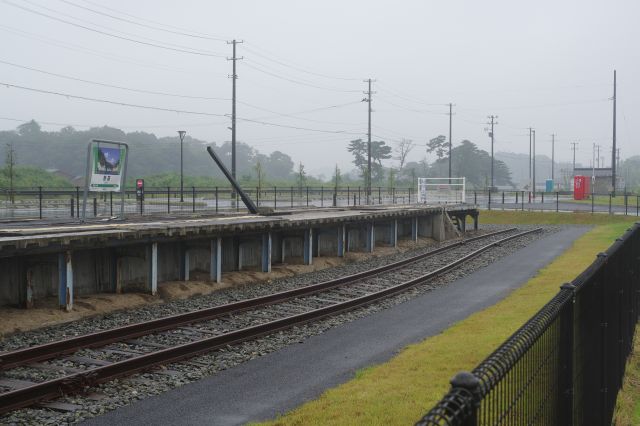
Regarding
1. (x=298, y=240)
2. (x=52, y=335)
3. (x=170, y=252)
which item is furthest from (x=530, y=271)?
(x=52, y=335)

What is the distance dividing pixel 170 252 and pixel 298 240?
6843 millimetres

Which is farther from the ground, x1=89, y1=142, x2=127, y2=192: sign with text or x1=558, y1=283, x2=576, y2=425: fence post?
x1=89, y1=142, x2=127, y2=192: sign with text

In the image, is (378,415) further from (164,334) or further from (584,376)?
(164,334)

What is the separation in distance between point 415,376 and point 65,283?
26.3 ft

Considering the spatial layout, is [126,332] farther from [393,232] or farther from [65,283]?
[393,232]

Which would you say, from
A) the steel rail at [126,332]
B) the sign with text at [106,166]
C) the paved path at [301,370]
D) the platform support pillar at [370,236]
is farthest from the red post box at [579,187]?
the steel rail at [126,332]

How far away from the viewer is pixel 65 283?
13844mm

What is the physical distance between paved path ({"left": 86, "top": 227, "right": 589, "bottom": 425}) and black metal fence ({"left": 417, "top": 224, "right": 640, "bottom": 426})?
11.6 feet

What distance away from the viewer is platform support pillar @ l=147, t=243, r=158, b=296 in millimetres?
16250

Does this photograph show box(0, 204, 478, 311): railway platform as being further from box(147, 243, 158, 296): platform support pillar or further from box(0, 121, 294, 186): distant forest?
box(0, 121, 294, 186): distant forest

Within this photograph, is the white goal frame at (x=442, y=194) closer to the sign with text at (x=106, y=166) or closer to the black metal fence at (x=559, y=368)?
the sign with text at (x=106, y=166)

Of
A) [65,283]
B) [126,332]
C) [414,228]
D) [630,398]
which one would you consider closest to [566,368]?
[630,398]

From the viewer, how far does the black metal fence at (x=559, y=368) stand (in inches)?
107

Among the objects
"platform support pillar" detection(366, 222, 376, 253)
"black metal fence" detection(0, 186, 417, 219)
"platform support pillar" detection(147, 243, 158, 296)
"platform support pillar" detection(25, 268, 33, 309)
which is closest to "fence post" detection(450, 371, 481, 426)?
"platform support pillar" detection(25, 268, 33, 309)
